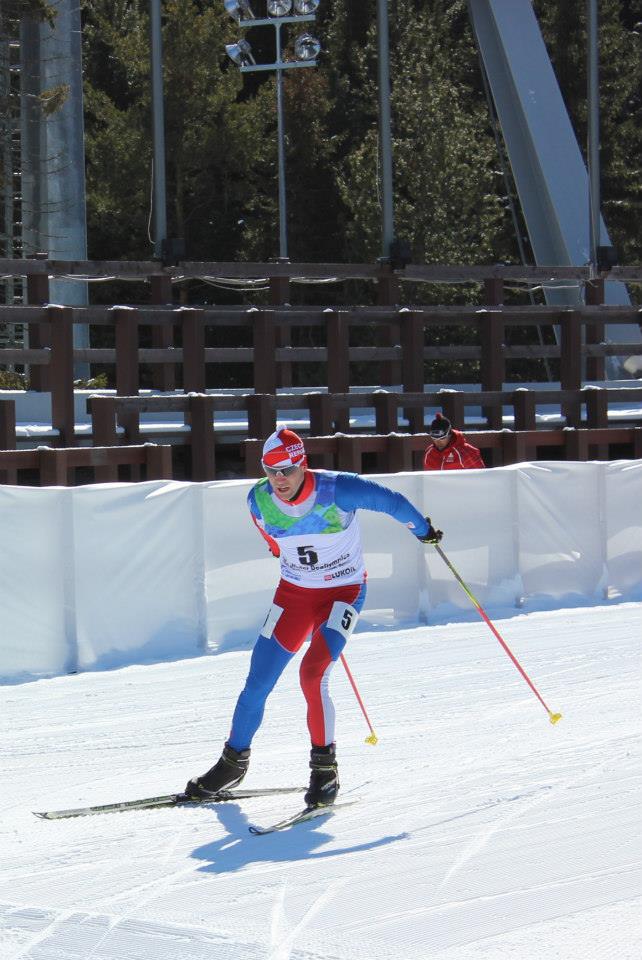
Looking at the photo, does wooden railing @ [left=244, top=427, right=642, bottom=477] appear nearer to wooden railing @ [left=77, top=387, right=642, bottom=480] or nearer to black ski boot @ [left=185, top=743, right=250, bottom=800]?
wooden railing @ [left=77, top=387, right=642, bottom=480]

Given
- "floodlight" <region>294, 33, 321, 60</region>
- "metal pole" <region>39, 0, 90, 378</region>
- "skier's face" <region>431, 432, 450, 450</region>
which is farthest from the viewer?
"floodlight" <region>294, 33, 321, 60</region>

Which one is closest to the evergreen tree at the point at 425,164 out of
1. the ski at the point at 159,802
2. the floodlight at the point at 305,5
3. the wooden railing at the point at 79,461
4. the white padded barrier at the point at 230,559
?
the floodlight at the point at 305,5

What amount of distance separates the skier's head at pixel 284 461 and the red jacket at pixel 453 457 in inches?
243

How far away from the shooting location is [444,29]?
139 ft

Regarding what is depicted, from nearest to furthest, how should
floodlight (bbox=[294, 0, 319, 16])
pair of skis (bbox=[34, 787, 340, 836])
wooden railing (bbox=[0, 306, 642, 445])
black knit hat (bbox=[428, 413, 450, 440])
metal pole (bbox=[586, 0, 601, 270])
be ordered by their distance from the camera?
pair of skis (bbox=[34, 787, 340, 836]) → black knit hat (bbox=[428, 413, 450, 440]) → wooden railing (bbox=[0, 306, 642, 445]) → metal pole (bbox=[586, 0, 601, 270]) → floodlight (bbox=[294, 0, 319, 16])

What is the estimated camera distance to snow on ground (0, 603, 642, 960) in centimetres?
483

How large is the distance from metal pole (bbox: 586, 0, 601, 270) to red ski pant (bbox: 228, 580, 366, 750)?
1343 centimetres

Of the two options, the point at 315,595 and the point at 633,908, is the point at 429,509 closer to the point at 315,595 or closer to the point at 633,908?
the point at 315,595

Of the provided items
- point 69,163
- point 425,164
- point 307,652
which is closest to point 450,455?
point 307,652

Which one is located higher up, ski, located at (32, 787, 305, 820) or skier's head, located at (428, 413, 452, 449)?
skier's head, located at (428, 413, 452, 449)

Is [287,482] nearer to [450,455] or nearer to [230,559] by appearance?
[230,559]

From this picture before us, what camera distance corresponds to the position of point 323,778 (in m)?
6.64

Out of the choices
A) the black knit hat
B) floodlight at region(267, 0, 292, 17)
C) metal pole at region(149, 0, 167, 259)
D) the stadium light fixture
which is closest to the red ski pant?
the black knit hat

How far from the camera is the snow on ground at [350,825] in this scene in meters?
4.83
